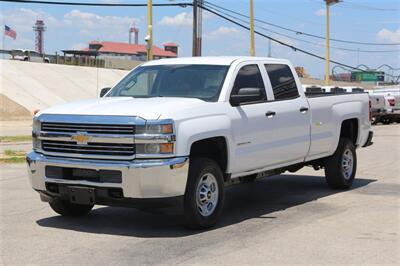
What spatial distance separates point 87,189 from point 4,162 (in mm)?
8017

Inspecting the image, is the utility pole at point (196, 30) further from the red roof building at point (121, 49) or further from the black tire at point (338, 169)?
the red roof building at point (121, 49)

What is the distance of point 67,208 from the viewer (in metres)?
7.77

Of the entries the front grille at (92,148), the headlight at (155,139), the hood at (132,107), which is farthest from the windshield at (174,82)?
the front grille at (92,148)

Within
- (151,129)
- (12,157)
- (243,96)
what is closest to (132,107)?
(151,129)

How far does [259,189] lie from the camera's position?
34.1ft

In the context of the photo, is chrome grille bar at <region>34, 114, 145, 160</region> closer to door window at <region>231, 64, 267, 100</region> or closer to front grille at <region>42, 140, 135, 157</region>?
front grille at <region>42, 140, 135, 157</region>

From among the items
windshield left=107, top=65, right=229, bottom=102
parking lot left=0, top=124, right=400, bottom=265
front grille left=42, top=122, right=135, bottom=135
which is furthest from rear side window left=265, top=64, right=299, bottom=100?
front grille left=42, top=122, right=135, bottom=135

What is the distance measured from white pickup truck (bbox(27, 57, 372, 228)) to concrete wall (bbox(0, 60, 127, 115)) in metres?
30.8

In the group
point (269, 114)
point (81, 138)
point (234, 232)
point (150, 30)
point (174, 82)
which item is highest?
point (150, 30)

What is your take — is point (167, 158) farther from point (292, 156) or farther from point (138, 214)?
point (292, 156)

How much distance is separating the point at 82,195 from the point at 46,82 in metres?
39.8

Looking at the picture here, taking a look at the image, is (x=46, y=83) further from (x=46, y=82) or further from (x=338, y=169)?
(x=338, y=169)

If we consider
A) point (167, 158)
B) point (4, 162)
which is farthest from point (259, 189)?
point (4, 162)

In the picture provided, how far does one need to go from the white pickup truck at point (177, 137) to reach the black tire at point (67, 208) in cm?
1
